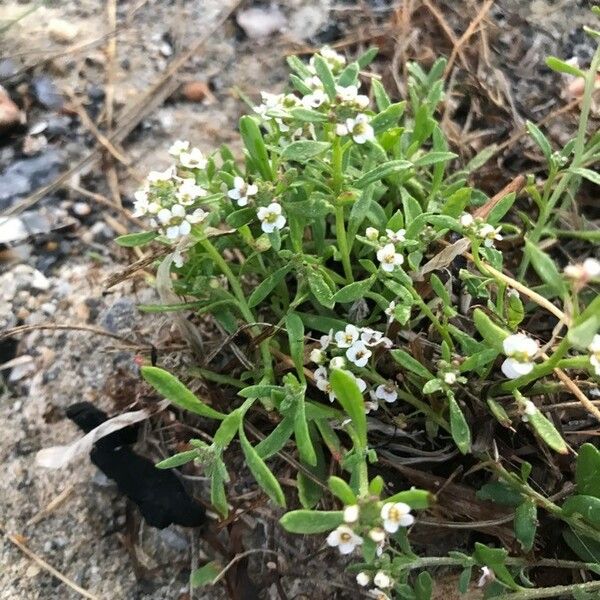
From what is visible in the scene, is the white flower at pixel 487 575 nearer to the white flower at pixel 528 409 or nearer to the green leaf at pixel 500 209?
the white flower at pixel 528 409

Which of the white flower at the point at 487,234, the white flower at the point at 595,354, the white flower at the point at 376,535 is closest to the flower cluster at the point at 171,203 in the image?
the white flower at the point at 487,234

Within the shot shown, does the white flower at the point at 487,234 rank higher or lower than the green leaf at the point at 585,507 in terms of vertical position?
higher

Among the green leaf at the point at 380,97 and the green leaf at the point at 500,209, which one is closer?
the green leaf at the point at 500,209

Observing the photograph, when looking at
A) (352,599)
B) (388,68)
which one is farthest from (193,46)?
(352,599)

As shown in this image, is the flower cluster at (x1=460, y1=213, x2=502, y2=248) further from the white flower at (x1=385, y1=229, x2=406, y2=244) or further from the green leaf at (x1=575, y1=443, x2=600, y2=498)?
the green leaf at (x1=575, y1=443, x2=600, y2=498)

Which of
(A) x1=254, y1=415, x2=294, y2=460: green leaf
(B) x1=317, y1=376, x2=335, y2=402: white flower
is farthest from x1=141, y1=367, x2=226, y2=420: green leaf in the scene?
(B) x1=317, y1=376, x2=335, y2=402: white flower

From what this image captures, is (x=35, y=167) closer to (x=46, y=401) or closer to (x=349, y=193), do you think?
(x=46, y=401)

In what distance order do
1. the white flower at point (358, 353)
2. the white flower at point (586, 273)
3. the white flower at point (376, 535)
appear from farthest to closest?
Result: 1. the white flower at point (358, 353)
2. the white flower at point (376, 535)
3. the white flower at point (586, 273)
